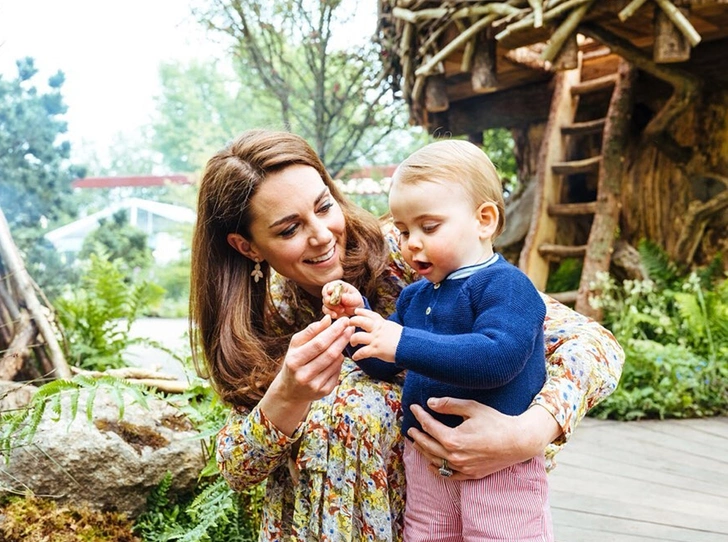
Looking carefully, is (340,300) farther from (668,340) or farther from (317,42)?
(317,42)

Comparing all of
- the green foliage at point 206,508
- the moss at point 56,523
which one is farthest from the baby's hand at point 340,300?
the moss at point 56,523

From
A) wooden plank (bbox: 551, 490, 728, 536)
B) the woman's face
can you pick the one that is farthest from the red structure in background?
the woman's face

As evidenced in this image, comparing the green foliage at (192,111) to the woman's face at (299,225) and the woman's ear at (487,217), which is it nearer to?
the woman's face at (299,225)

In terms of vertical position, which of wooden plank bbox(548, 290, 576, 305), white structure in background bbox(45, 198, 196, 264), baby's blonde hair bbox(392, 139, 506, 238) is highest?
baby's blonde hair bbox(392, 139, 506, 238)

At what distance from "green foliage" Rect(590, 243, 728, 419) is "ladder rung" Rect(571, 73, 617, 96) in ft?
4.22

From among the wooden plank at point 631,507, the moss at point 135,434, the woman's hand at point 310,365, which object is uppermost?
the woman's hand at point 310,365

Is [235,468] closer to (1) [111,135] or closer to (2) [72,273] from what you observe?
(2) [72,273]

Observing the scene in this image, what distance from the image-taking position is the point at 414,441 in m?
1.64

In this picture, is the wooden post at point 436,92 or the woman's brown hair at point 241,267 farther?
the wooden post at point 436,92

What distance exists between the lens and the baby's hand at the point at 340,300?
1.63 m

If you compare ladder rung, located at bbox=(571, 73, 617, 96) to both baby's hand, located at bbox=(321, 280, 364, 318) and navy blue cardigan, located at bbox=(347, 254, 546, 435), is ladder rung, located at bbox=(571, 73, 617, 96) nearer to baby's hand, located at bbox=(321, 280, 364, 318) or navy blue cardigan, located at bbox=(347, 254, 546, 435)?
navy blue cardigan, located at bbox=(347, 254, 546, 435)

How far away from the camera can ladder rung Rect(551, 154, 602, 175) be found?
5.64m

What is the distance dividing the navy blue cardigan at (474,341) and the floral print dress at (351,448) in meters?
0.07

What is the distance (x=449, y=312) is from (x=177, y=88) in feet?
83.5
